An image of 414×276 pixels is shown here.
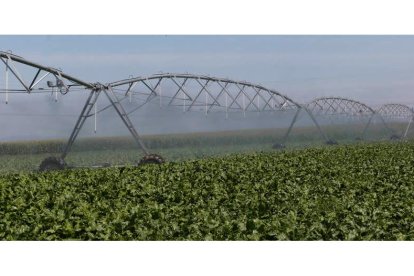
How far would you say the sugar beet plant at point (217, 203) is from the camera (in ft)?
33.6

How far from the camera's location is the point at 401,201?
14.0 m

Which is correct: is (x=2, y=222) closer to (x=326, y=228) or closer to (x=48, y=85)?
(x=326, y=228)

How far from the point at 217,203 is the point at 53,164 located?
15482 millimetres

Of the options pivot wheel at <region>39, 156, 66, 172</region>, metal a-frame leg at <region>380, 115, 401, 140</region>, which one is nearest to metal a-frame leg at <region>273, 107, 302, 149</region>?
metal a-frame leg at <region>380, 115, 401, 140</region>

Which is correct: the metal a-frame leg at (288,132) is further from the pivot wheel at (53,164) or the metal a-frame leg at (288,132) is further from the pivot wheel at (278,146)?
the pivot wheel at (53,164)

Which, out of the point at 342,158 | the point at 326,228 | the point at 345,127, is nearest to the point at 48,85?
the point at 342,158

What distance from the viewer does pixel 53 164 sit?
27.8 metres

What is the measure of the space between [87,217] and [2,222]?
1567 mm

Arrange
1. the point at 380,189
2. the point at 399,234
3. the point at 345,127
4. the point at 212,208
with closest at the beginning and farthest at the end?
the point at 399,234, the point at 212,208, the point at 380,189, the point at 345,127

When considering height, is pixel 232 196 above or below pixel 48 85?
below

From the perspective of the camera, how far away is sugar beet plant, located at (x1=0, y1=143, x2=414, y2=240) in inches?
403

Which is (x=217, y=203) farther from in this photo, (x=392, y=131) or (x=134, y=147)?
(x=392, y=131)

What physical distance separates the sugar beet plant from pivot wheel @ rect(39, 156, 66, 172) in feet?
20.1

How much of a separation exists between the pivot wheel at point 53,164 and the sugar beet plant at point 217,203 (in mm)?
6120
